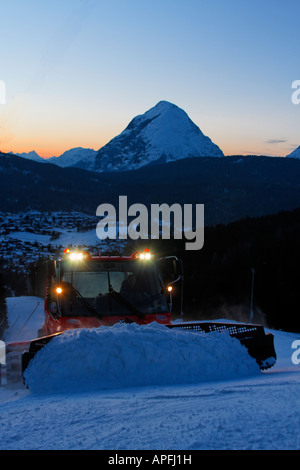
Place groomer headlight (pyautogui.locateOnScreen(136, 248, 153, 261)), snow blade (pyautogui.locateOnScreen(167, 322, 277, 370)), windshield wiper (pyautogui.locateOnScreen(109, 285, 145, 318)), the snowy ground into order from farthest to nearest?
1. groomer headlight (pyautogui.locateOnScreen(136, 248, 153, 261))
2. windshield wiper (pyautogui.locateOnScreen(109, 285, 145, 318))
3. snow blade (pyautogui.locateOnScreen(167, 322, 277, 370))
4. the snowy ground

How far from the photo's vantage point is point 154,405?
4219mm

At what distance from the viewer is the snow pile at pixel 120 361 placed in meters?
5.31

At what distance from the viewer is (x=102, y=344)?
17.7ft

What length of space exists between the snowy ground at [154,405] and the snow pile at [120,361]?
0.04ft

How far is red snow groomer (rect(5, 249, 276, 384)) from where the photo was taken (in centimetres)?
661

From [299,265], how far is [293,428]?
59666mm

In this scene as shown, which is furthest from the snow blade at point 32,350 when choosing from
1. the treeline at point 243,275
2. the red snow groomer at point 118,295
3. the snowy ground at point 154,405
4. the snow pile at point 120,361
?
the treeline at point 243,275

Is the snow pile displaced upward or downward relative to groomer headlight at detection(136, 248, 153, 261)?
downward

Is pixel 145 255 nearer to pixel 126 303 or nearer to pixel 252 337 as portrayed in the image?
pixel 126 303

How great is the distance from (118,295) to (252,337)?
196cm

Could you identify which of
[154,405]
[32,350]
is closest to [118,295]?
[32,350]

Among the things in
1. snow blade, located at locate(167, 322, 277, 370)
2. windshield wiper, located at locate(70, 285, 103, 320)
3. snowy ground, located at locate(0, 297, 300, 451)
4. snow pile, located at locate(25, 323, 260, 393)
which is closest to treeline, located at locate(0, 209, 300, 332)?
windshield wiper, located at locate(70, 285, 103, 320)

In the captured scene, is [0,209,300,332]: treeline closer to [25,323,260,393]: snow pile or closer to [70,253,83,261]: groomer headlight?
[70,253,83,261]: groomer headlight

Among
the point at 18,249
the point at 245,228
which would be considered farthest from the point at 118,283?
the point at 18,249
